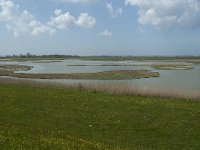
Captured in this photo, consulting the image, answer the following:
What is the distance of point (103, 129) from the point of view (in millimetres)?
21203

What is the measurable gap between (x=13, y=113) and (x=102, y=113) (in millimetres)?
6011

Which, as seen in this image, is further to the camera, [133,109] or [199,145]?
[133,109]

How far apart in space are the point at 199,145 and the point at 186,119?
5.88 meters

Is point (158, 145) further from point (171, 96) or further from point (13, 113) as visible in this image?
point (171, 96)

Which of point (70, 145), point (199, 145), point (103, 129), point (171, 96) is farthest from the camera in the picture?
point (171, 96)

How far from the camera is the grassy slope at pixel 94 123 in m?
15.0

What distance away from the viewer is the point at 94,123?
2259 centimetres

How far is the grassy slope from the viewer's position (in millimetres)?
14953

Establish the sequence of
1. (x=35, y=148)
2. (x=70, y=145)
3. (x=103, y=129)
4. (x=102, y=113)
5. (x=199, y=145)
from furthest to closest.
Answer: (x=102, y=113)
(x=103, y=129)
(x=199, y=145)
(x=70, y=145)
(x=35, y=148)

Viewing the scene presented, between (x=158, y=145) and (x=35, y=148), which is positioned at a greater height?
(x=35, y=148)

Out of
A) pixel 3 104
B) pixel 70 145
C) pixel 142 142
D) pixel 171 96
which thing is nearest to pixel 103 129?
pixel 142 142

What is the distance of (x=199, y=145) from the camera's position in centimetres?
1794

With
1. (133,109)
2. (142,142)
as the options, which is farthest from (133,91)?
(142,142)

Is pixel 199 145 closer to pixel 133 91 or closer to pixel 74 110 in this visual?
pixel 74 110
